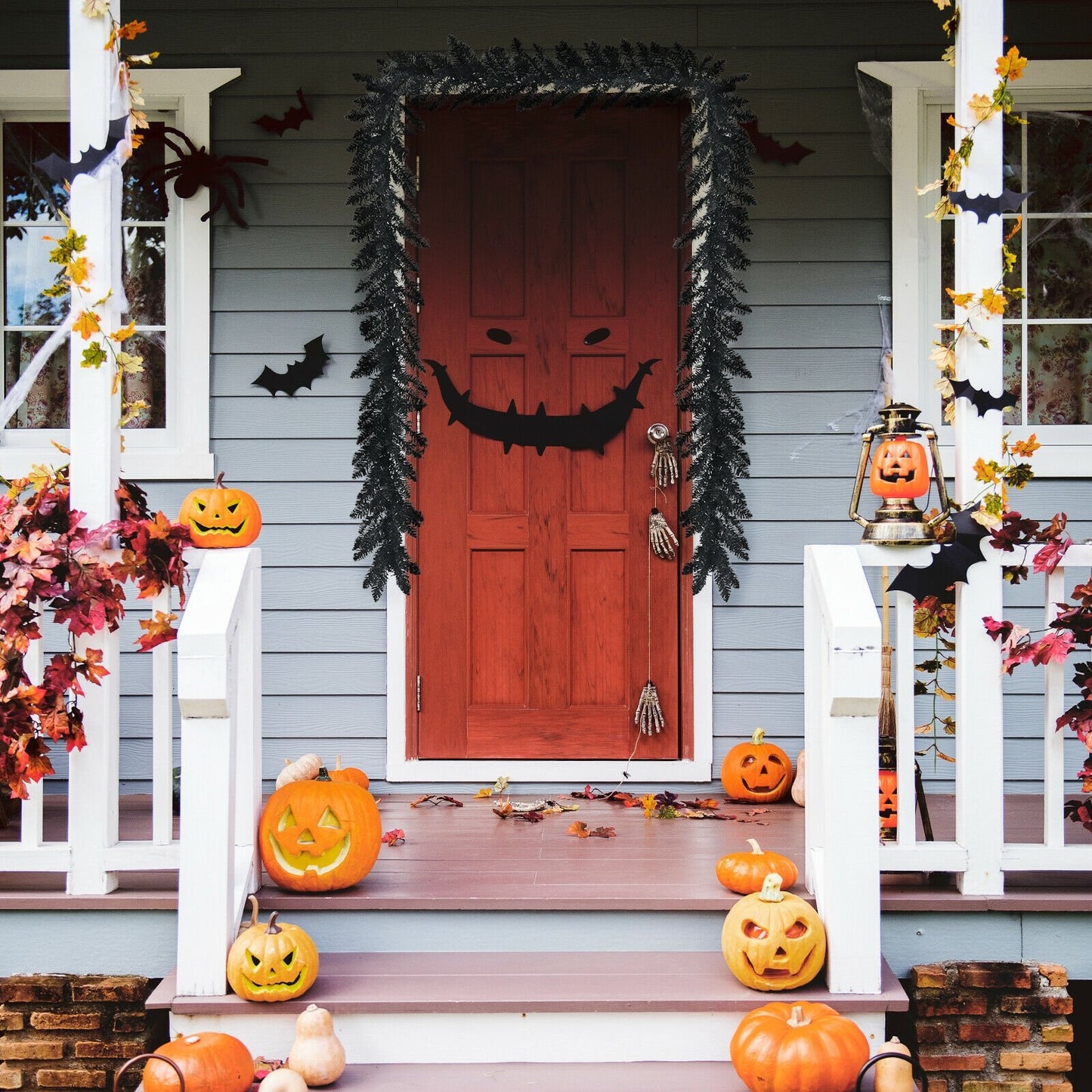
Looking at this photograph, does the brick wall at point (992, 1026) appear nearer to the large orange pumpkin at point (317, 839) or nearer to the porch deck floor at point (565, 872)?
the porch deck floor at point (565, 872)

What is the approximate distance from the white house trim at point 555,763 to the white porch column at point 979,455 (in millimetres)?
1270

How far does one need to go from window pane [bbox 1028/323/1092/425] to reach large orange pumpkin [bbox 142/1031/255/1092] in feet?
10.9

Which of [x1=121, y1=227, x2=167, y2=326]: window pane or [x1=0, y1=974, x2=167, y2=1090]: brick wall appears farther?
[x1=121, y1=227, x2=167, y2=326]: window pane

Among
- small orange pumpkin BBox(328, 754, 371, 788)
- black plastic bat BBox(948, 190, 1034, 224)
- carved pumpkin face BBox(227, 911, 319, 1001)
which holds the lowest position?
carved pumpkin face BBox(227, 911, 319, 1001)

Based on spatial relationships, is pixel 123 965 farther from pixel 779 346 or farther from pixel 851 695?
pixel 779 346

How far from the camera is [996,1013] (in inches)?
112

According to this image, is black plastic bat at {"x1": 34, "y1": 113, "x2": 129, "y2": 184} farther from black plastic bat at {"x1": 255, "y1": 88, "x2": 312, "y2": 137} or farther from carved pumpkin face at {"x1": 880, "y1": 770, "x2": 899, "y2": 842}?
carved pumpkin face at {"x1": 880, "y1": 770, "x2": 899, "y2": 842}

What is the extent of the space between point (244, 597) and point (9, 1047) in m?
1.28

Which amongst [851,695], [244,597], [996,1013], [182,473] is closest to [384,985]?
[244,597]

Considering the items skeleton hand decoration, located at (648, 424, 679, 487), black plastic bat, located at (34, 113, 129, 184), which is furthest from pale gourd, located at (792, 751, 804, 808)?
black plastic bat, located at (34, 113, 129, 184)

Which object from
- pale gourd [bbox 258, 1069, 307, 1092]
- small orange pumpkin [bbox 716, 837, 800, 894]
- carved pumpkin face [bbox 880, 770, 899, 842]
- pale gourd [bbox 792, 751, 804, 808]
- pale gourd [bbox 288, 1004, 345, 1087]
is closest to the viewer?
pale gourd [bbox 258, 1069, 307, 1092]

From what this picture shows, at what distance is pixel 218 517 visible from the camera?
3.14 metres

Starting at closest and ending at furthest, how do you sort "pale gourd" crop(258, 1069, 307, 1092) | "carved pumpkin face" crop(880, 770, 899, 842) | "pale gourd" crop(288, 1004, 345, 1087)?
"pale gourd" crop(258, 1069, 307, 1092)
"pale gourd" crop(288, 1004, 345, 1087)
"carved pumpkin face" crop(880, 770, 899, 842)

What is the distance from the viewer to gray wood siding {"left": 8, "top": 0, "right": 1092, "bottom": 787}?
4027mm
